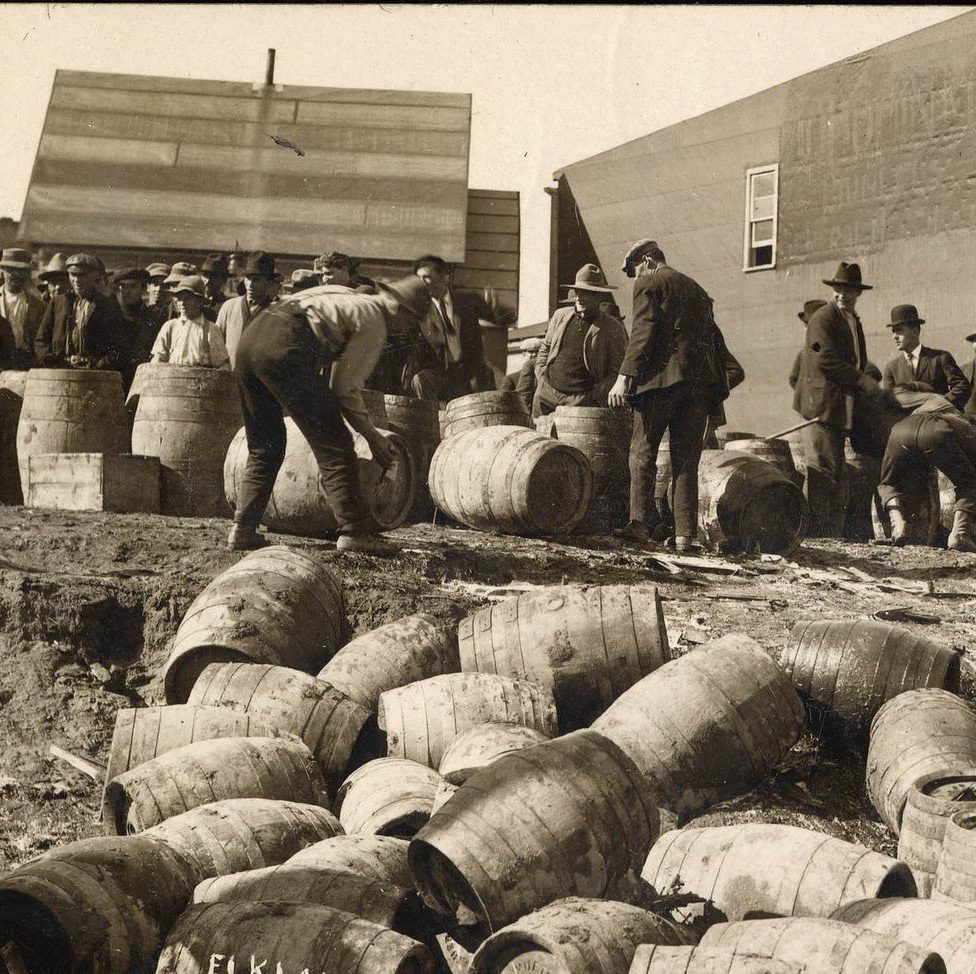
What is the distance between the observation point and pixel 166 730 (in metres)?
5.71

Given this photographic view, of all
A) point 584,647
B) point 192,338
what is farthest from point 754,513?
point 192,338

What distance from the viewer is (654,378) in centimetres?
946

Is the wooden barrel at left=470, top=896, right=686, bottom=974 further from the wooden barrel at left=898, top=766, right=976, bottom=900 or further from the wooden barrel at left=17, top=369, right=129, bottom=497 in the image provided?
the wooden barrel at left=17, top=369, right=129, bottom=497

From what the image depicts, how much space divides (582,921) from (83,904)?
1.54 m

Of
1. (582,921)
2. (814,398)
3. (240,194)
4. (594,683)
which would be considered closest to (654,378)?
(814,398)

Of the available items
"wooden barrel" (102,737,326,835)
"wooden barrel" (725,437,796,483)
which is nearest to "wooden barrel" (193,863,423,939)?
"wooden barrel" (102,737,326,835)

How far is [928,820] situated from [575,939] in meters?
1.64

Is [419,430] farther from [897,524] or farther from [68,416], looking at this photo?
[897,524]

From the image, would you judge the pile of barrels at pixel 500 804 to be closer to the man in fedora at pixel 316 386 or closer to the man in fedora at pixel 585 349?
the man in fedora at pixel 316 386

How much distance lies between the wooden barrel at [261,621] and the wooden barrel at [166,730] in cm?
74

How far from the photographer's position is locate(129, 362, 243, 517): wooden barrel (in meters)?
10.0

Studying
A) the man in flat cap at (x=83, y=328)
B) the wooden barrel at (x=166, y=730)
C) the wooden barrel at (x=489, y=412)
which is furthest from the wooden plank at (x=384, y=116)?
the wooden barrel at (x=166, y=730)

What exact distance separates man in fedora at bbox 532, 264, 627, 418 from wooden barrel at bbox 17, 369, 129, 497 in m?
3.64

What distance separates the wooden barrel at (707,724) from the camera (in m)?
5.53
